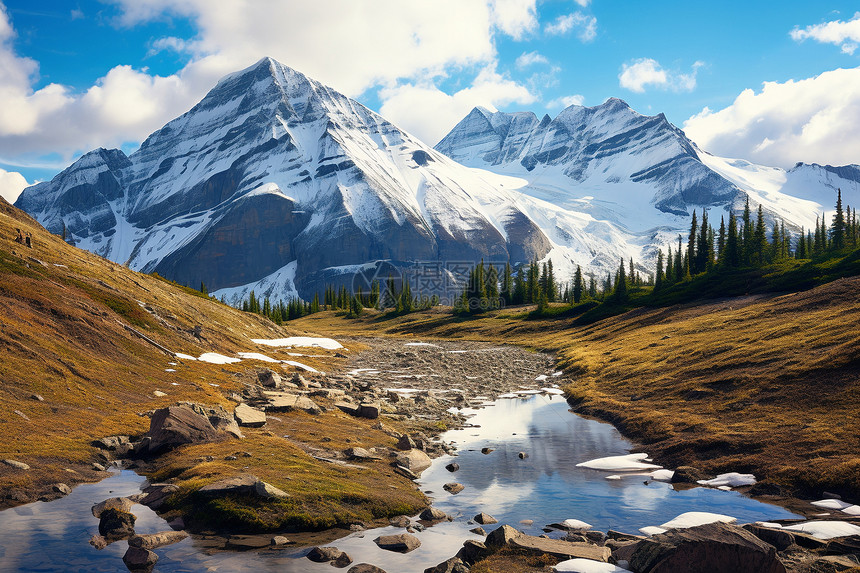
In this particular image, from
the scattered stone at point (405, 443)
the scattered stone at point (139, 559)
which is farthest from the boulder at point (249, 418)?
the scattered stone at point (139, 559)

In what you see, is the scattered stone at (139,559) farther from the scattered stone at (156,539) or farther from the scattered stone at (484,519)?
the scattered stone at (484,519)

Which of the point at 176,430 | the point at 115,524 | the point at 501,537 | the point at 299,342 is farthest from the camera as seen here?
the point at 299,342

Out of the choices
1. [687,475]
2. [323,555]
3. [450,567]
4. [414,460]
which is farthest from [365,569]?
[687,475]

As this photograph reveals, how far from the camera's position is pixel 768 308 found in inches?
2450

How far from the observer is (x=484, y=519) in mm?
18984

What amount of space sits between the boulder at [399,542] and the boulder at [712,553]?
6.61 m

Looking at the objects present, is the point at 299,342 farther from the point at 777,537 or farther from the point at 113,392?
the point at 777,537

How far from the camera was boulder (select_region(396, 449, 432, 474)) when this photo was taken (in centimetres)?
2550

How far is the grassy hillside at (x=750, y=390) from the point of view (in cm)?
2420

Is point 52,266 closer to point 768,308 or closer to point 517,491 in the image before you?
point 517,491

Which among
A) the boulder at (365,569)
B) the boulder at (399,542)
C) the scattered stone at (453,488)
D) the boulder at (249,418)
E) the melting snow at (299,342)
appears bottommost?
the scattered stone at (453,488)

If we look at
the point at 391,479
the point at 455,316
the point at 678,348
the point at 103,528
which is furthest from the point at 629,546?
the point at 455,316

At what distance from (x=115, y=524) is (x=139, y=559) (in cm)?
264

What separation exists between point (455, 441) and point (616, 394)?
18341 mm
